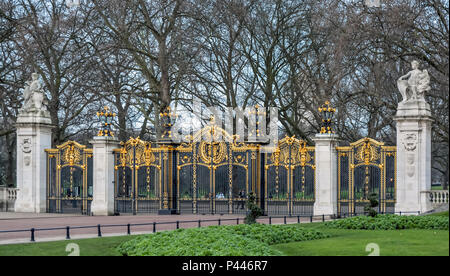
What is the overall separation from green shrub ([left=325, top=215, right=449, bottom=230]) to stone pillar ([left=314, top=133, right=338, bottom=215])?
5.62 m

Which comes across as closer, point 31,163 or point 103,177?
point 103,177

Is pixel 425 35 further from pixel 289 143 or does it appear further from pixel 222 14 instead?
pixel 222 14

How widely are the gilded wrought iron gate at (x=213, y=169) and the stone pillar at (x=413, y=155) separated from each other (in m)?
5.76

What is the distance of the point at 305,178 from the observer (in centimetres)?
2995

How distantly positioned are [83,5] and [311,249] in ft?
82.4

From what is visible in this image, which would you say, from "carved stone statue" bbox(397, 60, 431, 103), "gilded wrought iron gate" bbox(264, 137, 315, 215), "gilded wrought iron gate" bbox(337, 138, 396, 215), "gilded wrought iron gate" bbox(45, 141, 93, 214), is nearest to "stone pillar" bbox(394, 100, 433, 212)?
"carved stone statue" bbox(397, 60, 431, 103)

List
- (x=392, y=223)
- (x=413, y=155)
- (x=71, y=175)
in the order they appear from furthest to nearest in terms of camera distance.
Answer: (x=71, y=175) < (x=413, y=155) < (x=392, y=223)

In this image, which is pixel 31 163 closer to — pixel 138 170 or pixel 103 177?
pixel 103 177

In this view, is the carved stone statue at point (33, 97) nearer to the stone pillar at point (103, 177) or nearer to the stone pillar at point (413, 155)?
the stone pillar at point (103, 177)

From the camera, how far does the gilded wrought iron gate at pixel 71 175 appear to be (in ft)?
101

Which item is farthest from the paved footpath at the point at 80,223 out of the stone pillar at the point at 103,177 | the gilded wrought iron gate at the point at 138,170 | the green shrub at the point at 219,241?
the green shrub at the point at 219,241

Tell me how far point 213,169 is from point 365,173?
6.06m

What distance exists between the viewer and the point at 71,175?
31062 millimetres

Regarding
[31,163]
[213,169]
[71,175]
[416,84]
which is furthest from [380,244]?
[31,163]
